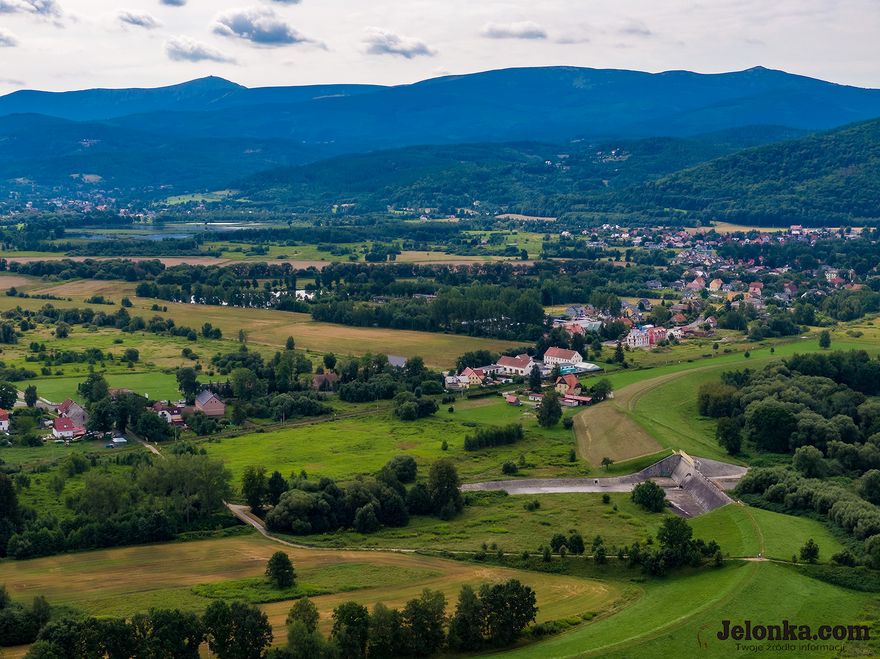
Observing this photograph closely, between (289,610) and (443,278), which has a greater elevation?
(443,278)

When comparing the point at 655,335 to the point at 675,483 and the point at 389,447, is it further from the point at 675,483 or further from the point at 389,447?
the point at 389,447

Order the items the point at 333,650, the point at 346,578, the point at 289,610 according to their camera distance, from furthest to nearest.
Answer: the point at 346,578, the point at 289,610, the point at 333,650

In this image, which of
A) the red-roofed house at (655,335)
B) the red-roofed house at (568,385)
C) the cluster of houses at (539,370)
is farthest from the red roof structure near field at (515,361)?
the red-roofed house at (655,335)

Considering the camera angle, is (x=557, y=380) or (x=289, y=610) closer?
(x=289, y=610)

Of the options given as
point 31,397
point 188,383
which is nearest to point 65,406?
point 31,397

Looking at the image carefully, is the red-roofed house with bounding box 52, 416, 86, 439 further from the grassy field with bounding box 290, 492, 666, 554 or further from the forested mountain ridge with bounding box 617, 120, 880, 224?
the forested mountain ridge with bounding box 617, 120, 880, 224

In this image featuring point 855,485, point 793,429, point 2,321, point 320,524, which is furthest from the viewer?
point 2,321

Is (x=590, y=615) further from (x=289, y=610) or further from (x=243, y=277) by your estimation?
(x=243, y=277)

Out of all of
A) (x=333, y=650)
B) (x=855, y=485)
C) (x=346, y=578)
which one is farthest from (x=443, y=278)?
(x=333, y=650)
